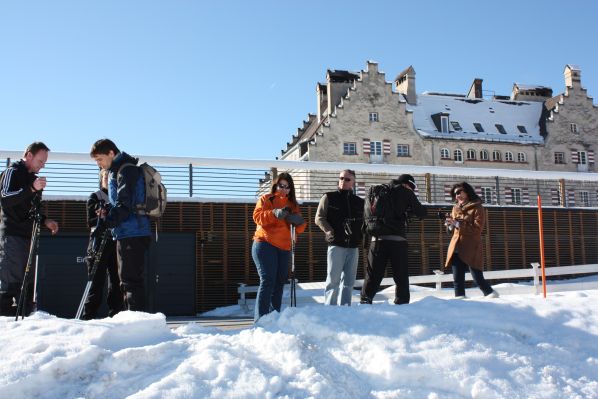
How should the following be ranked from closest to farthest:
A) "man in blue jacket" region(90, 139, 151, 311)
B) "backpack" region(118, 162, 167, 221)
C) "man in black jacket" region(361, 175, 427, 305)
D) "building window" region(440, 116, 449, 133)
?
1. "man in blue jacket" region(90, 139, 151, 311)
2. "backpack" region(118, 162, 167, 221)
3. "man in black jacket" region(361, 175, 427, 305)
4. "building window" region(440, 116, 449, 133)

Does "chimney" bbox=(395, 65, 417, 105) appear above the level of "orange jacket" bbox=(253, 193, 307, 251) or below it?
above

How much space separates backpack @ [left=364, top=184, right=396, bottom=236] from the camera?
6457mm

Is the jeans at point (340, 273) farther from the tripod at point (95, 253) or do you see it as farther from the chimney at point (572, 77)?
the chimney at point (572, 77)

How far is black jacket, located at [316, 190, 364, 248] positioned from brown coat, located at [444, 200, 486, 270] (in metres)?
1.51

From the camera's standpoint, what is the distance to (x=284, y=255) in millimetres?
6191

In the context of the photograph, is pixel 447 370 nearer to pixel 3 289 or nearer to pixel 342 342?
pixel 342 342

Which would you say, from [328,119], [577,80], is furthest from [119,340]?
[577,80]

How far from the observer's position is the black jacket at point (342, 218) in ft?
21.7

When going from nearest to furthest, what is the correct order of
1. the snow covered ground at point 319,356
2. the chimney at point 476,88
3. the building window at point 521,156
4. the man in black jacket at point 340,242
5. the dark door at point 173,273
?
1. the snow covered ground at point 319,356
2. the man in black jacket at point 340,242
3. the dark door at point 173,273
4. the building window at point 521,156
5. the chimney at point 476,88

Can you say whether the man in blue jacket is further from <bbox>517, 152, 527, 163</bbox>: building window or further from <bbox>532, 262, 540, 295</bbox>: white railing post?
<bbox>517, 152, 527, 163</bbox>: building window

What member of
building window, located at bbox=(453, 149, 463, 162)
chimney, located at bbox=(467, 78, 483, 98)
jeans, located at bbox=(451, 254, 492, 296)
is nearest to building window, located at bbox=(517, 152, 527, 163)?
building window, located at bbox=(453, 149, 463, 162)

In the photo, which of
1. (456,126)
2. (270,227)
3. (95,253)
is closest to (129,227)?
(95,253)

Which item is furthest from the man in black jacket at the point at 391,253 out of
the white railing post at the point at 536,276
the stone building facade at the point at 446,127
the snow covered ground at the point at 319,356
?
the stone building facade at the point at 446,127

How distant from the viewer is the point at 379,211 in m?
6.46
